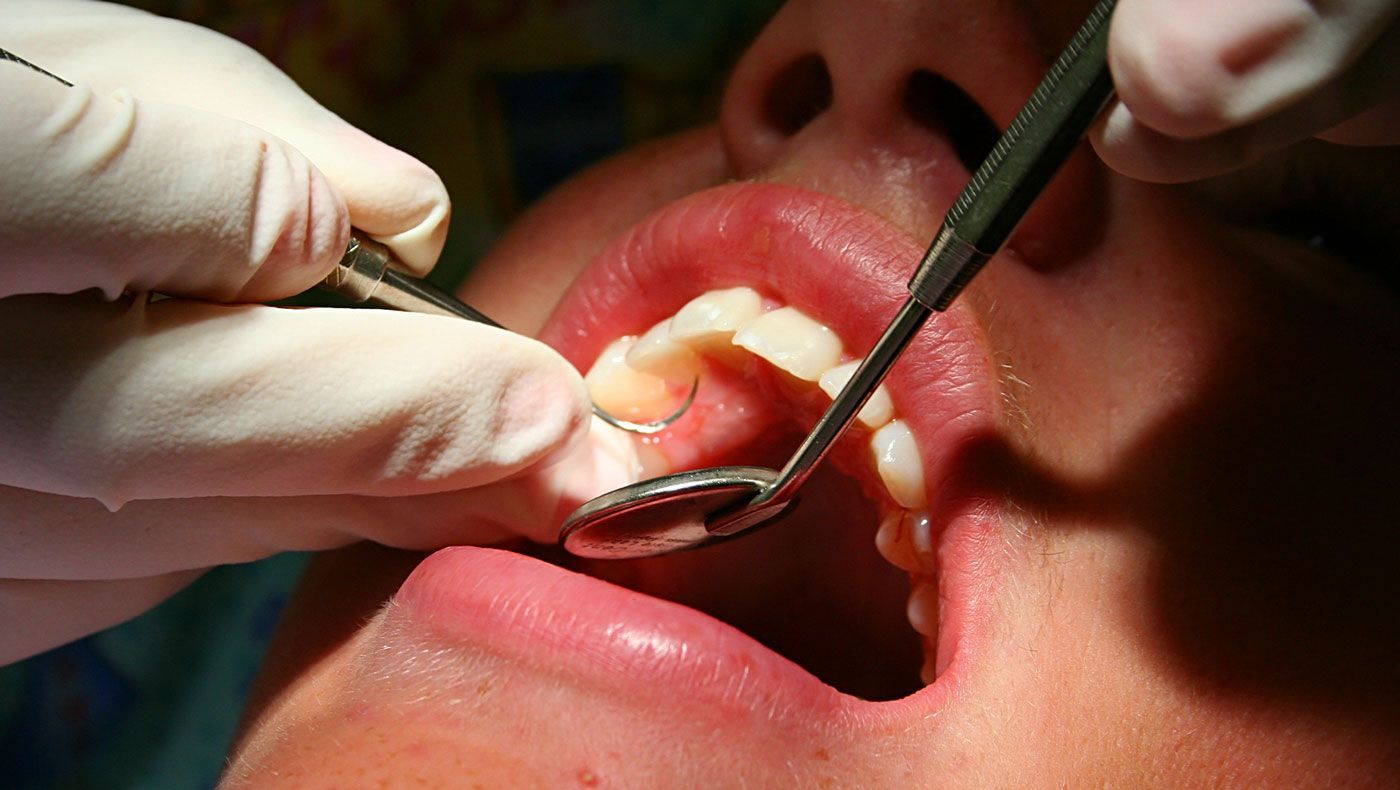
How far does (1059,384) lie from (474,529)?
0.43 m

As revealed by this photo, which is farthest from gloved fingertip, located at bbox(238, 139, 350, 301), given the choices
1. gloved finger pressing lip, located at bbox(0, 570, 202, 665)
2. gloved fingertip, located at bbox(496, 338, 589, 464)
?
gloved finger pressing lip, located at bbox(0, 570, 202, 665)

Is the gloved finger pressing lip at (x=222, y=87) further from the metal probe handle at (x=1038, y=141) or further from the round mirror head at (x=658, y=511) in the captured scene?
the metal probe handle at (x=1038, y=141)

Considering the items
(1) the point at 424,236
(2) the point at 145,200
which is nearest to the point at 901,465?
(1) the point at 424,236

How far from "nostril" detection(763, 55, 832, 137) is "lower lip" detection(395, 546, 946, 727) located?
0.41m

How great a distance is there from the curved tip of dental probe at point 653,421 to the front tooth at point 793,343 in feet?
0.33

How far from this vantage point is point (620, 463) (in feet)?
2.76

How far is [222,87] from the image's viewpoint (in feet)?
2.33

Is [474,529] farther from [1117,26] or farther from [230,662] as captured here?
[230,662]

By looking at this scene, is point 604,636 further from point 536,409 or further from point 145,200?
point 145,200

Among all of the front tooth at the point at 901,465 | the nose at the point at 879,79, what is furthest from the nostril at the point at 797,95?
the front tooth at the point at 901,465

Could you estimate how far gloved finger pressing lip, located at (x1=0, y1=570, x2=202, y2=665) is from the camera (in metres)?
0.75

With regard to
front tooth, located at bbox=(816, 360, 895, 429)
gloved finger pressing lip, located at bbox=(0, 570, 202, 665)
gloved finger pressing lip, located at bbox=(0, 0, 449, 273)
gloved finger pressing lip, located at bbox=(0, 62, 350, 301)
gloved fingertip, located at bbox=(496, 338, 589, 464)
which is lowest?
gloved finger pressing lip, located at bbox=(0, 570, 202, 665)

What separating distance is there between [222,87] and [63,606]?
0.38 metres

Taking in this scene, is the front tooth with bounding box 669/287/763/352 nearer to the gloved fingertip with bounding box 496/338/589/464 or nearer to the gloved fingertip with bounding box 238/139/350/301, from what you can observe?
the gloved fingertip with bounding box 496/338/589/464
